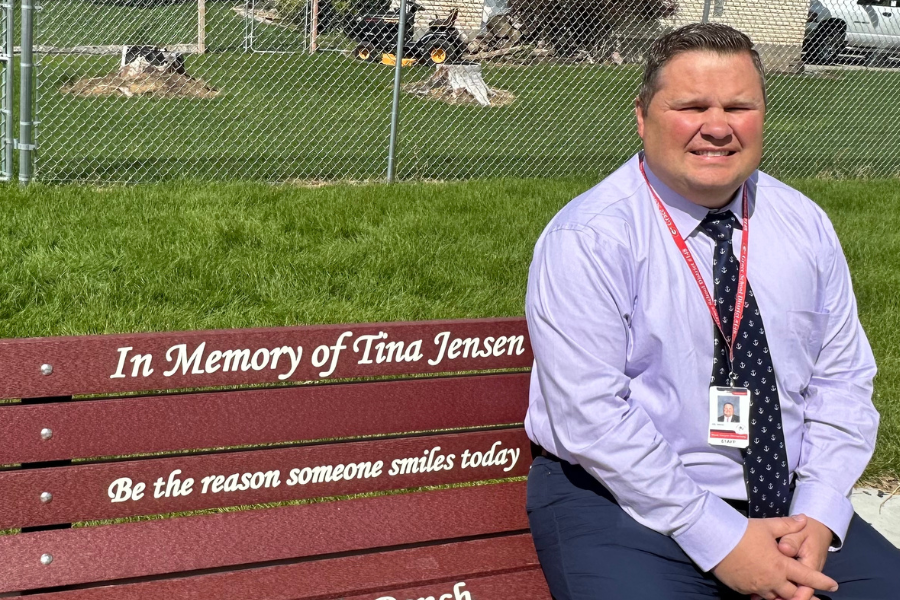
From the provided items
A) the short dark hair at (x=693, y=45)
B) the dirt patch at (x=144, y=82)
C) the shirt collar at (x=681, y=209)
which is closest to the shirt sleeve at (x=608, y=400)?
the shirt collar at (x=681, y=209)

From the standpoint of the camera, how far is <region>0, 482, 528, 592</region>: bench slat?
2.21m

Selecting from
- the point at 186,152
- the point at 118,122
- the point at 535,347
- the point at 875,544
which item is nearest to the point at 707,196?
the point at 535,347

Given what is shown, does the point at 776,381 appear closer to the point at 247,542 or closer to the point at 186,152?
the point at 247,542

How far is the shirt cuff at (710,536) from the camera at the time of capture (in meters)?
2.18

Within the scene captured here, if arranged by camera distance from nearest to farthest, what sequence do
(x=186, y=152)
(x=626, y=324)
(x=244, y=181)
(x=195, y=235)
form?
(x=626, y=324)
(x=195, y=235)
(x=244, y=181)
(x=186, y=152)

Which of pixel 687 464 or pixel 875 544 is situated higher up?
pixel 687 464

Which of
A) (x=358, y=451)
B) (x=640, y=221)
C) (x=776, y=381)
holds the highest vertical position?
(x=640, y=221)

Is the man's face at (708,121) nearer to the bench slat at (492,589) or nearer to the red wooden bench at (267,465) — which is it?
the red wooden bench at (267,465)

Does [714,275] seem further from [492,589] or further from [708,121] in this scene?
[492,589]

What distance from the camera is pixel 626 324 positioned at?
229cm

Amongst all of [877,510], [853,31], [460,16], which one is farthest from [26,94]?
[853,31]

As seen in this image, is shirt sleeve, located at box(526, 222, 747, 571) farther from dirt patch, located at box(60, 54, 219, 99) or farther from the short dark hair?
dirt patch, located at box(60, 54, 219, 99)

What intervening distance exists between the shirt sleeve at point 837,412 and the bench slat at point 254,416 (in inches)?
27.1

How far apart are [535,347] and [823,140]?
10.1 m
